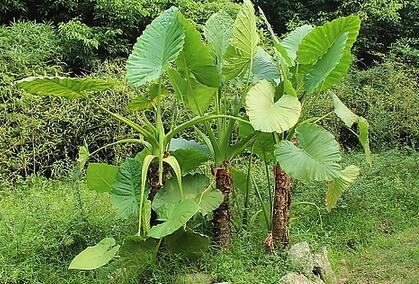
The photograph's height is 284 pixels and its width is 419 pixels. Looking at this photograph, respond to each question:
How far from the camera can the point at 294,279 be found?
325cm

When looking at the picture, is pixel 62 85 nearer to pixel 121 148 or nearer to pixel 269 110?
pixel 269 110

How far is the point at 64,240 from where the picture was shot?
337cm

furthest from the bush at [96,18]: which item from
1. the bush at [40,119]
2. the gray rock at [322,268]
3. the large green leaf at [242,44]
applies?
the gray rock at [322,268]

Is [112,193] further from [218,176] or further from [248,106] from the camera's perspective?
[248,106]

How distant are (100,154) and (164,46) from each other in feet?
10.7

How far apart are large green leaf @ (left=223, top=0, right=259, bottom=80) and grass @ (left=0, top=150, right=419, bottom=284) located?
98 centimetres

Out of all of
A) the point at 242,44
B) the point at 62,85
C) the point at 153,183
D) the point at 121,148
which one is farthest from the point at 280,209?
the point at 121,148

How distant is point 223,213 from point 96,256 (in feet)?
2.87

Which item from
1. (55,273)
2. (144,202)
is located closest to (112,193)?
(144,202)

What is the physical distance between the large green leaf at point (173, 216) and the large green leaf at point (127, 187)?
0.66ft

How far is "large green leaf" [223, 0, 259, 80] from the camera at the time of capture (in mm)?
3438

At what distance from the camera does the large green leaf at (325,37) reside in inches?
133

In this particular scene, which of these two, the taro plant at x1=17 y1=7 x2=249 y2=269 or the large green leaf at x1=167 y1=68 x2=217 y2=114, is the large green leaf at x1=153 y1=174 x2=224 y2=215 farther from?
the large green leaf at x1=167 y1=68 x2=217 y2=114

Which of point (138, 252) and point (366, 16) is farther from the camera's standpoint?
point (366, 16)
